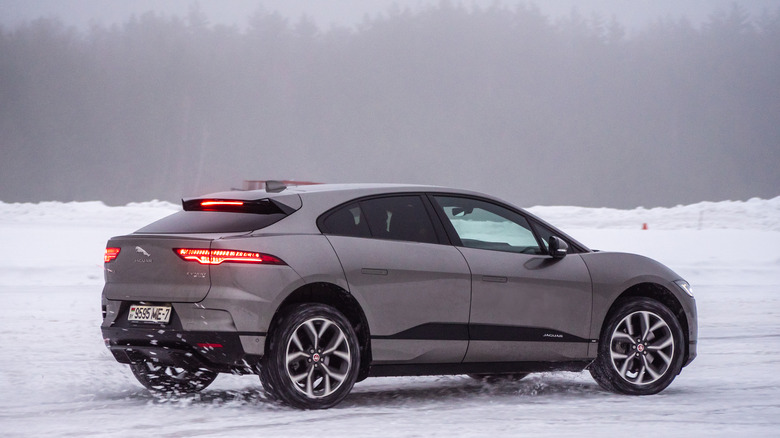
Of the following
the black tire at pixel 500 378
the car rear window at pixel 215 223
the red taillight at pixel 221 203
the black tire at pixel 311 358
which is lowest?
the black tire at pixel 500 378

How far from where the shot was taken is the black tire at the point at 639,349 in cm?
823

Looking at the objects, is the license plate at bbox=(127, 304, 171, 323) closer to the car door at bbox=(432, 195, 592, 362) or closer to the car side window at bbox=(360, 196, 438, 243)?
the car side window at bbox=(360, 196, 438, 243)

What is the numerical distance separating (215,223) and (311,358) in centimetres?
105

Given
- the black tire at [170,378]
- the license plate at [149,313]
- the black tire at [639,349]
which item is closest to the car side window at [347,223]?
the license plate at [149,313]

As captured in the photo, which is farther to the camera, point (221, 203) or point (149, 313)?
point (221, 203)

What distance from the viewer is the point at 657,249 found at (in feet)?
100

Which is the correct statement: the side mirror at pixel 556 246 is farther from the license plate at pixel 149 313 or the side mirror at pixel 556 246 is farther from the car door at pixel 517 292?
the license plate at pixel 149 313

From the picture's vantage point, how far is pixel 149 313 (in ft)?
22.7

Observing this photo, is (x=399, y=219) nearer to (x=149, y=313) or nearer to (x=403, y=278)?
(x=403, y=278)

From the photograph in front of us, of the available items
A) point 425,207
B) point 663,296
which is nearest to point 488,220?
point 425,207

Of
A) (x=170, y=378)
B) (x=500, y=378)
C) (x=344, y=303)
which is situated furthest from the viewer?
(x=500, y=378)

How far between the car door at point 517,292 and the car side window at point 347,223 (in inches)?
26.5

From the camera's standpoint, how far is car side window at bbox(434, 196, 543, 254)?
792cm

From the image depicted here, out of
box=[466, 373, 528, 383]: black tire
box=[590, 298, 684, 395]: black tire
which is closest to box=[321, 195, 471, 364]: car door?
box=[590, 298, 684, 395]: black tire
